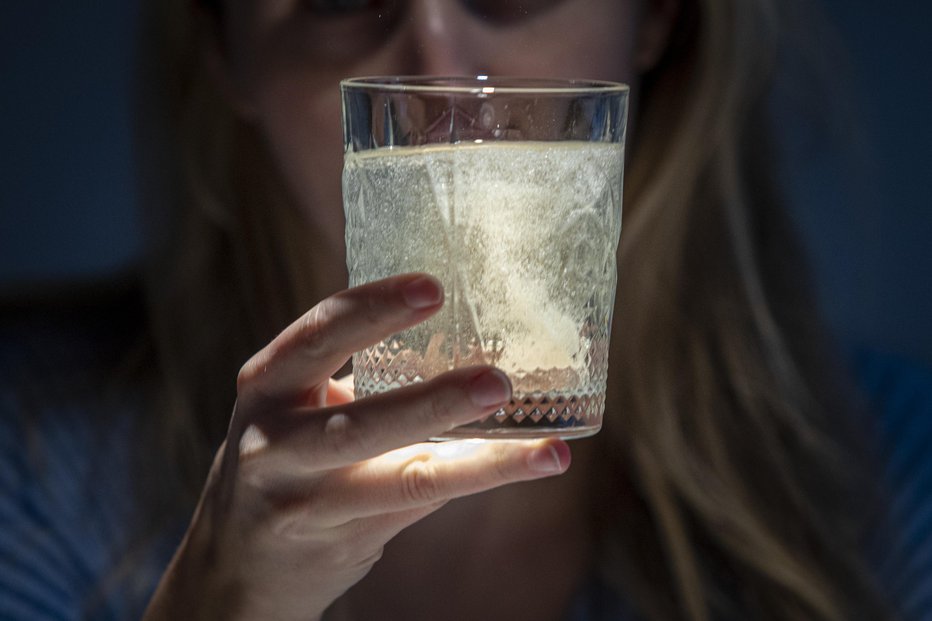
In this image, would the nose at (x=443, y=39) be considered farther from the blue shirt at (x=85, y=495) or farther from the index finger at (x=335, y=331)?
the blue shirt at (x=85, y=495)

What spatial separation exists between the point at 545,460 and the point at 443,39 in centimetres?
34

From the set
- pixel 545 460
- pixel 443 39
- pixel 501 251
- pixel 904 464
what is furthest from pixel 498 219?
pixel 904 464

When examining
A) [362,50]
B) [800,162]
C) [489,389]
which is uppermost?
[362,50]

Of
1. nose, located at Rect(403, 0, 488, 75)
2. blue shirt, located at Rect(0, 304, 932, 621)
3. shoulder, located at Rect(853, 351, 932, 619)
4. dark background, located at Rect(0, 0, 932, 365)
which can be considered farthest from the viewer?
shoulder, located at Rect(853, 351, 932, 619)

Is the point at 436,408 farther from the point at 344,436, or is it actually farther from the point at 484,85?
the point at 484,85

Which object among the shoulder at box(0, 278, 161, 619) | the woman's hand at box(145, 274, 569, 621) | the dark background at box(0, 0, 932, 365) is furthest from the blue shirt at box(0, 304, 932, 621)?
the woman's hand at box(145, 274, 569, 621)

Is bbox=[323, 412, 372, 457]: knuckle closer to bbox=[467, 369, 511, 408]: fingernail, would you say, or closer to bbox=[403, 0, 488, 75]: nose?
bbox=[467, 369, 511, 408]: fingernail

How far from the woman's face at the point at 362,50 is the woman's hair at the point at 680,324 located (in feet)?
0.37

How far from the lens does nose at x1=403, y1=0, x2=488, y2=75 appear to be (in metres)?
0.78

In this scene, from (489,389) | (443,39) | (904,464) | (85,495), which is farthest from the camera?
(904,464)

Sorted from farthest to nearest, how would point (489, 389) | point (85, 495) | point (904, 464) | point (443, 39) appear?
point (904, 464) < point (85, 495) < point (443, 39) < point (489, 389)

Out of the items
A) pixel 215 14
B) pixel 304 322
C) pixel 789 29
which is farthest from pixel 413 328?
pixel 789 29

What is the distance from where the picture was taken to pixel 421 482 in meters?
0.63

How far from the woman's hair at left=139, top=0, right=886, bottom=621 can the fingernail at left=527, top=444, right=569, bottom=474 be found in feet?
1.76
